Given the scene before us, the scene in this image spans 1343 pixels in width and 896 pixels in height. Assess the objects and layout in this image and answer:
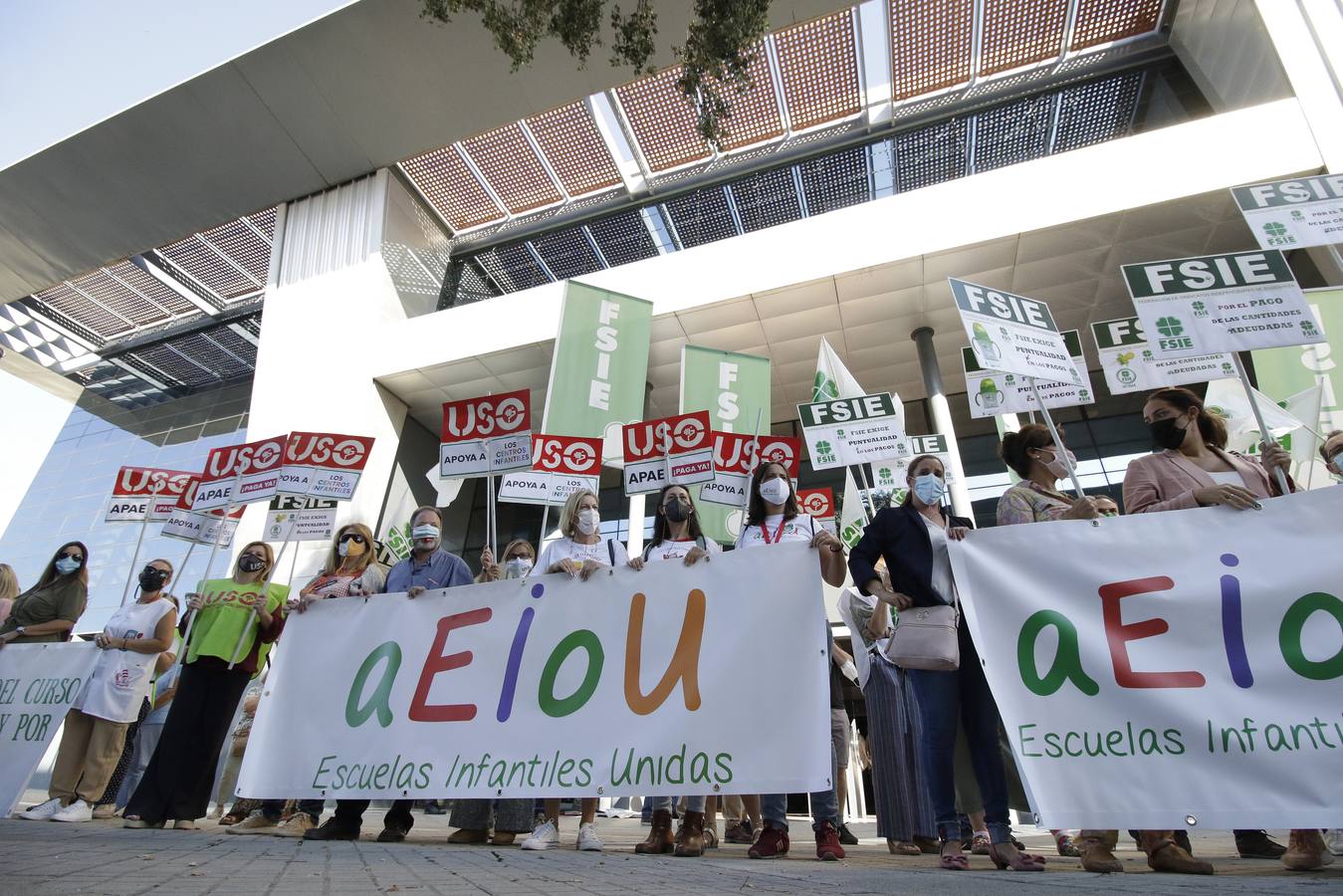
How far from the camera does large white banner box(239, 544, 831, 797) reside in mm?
2844

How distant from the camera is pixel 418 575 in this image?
4.03 m

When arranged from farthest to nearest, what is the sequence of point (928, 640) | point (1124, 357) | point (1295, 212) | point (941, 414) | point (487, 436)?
point (941, 414)
point (1124, 357)
point (487, 436)
point (1295, 212)
point (928, 640)

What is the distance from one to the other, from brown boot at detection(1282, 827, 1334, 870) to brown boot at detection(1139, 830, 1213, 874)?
30 centimetres

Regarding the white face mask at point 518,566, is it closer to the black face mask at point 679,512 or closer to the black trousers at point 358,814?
the black face mask at point 679,512

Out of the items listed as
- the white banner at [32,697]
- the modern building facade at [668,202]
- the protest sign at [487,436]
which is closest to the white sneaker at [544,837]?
the protest sign at [487,436]

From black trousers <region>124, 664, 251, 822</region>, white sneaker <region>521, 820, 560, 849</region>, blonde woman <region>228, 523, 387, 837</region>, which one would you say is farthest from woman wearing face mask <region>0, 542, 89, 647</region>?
white sneaker <region>521, 820, 560, 849</region>

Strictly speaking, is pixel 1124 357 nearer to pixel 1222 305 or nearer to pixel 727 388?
pixel 1222 305

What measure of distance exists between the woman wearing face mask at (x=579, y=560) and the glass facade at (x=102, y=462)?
52.3 ft

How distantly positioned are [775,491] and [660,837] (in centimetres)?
169

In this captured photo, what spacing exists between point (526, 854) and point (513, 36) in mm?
6104

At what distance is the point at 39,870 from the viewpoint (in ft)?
5.91

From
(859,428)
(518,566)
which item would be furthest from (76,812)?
(859,428)

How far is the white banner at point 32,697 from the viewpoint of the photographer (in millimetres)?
4445

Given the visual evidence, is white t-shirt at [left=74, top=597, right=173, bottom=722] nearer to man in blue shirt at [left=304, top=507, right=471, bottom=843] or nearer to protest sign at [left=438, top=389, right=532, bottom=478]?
man in blue shirt at [left=304, top=507, right=471, bottom=843]
